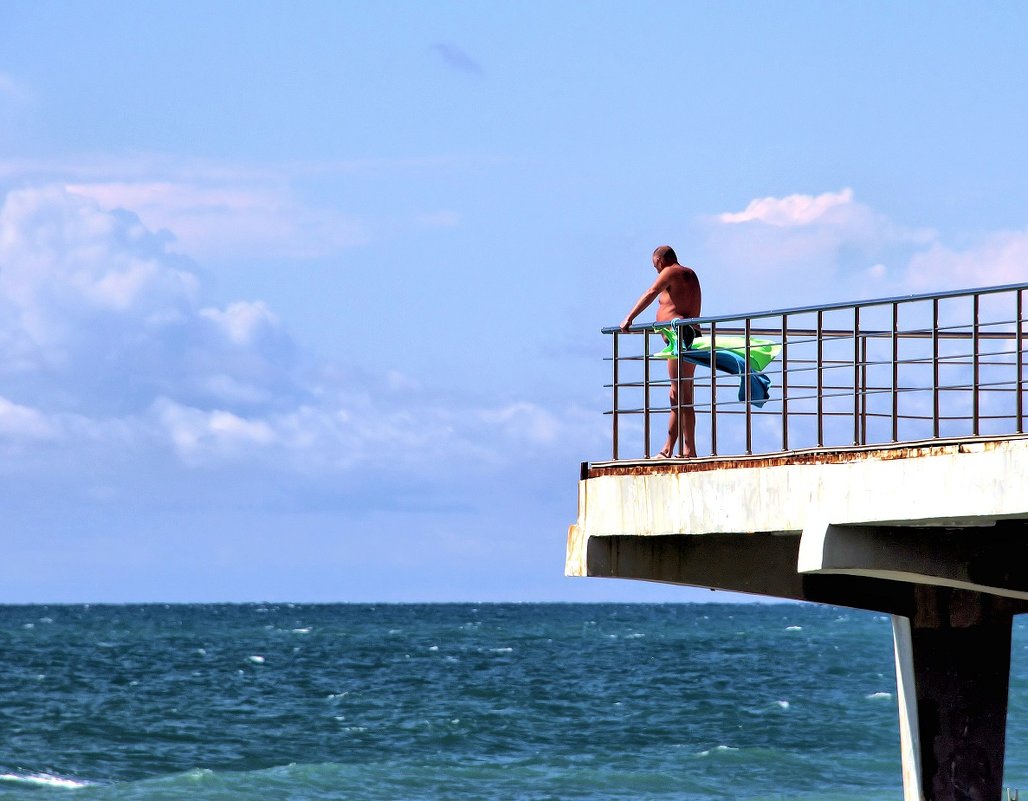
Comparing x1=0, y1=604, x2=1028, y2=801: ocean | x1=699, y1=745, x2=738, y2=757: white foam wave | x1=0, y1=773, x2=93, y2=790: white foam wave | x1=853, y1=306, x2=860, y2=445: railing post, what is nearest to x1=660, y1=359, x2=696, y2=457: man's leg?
x1=853, y1=306, x2=860, y2=445: railing post

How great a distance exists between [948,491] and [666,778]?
22242 mm

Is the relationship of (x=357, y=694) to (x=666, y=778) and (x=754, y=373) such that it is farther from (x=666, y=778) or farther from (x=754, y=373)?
Result: (x=754, y=373)

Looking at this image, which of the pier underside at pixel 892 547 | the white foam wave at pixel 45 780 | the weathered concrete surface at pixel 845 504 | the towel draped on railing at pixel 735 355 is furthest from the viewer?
the white foam wave at pixel 45 780

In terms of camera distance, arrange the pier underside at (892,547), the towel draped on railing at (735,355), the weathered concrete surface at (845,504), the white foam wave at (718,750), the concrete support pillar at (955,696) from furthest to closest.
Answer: the white foam wave at (718,750), the concrete support pillar at (955,696), the towel draped on railing at (735,355), the pier underside at (892,547), the weathered concrete surface at (845,504)

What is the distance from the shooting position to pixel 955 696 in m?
15.7

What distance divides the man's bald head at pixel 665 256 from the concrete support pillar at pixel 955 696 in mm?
3785

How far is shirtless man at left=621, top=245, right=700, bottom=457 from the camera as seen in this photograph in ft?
46.7

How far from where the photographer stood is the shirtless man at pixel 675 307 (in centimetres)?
1423

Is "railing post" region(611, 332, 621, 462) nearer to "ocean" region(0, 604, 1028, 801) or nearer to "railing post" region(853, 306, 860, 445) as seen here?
"railing post" region(853, 306, 860, 445)

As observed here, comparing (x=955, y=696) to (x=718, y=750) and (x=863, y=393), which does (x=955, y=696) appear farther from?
(x=718, y=750)

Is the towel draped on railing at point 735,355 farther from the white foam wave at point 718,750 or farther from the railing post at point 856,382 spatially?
the white foam wave at point 718,750

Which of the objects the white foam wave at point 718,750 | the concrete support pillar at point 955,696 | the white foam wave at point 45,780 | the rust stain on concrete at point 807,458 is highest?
the rust stain on concrete at point 807,458

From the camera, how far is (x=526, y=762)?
1393 inches

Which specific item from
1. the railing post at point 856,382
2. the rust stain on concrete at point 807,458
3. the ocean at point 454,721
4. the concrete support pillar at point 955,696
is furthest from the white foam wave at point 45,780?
the railing post at point 856,382
